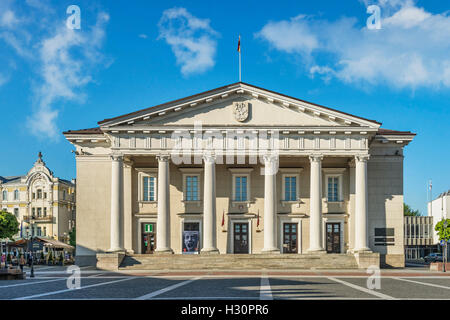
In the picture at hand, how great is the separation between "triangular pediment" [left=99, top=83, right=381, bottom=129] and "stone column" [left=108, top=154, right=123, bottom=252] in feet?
9.81

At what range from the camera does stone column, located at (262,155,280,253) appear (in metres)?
41.5

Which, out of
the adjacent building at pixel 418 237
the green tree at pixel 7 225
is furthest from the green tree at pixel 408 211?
the green tree at pixel 7 225

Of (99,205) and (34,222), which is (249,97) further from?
(34,222)

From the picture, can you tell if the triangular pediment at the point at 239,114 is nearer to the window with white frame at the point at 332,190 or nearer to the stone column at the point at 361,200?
the stone column at the point at 361,200

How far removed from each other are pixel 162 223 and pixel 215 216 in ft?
12.8

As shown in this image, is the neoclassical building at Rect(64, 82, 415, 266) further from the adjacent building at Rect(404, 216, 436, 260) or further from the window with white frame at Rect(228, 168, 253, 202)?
the adjacent building at Rect(404, 216, 436, 260)

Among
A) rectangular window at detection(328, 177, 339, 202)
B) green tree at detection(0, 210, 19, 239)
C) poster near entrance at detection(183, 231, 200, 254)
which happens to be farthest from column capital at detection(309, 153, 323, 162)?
green tree at detection(0, 210, 19, 239)

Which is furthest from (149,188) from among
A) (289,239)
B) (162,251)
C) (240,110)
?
(289,239)

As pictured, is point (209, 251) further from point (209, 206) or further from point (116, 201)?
point (116, 201)

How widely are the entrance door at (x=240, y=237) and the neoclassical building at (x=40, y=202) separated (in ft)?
175

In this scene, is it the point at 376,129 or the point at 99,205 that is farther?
the point at 99,205

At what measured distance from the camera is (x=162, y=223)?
41469 mm

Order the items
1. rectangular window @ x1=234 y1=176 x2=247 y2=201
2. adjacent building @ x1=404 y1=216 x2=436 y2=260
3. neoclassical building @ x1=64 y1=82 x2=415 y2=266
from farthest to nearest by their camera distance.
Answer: adjacent building @ x1=404 y1=216 x2=436 y2=260
rectangular window @ x1=234 y1=176 x2=247 y2=201
neoclassical building @ x1=64 y1=82 x2=415 y2=266
